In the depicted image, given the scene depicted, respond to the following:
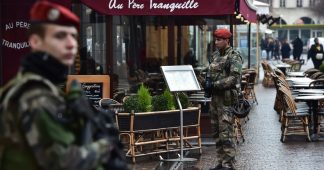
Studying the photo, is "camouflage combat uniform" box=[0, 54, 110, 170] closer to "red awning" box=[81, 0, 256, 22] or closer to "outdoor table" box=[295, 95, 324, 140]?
"red awning" box=[81, 0, 256, 22]

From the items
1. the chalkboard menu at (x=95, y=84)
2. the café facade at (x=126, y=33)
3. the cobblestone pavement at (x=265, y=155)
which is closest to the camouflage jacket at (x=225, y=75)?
the cobblestone pavement at (x=265, y=155)

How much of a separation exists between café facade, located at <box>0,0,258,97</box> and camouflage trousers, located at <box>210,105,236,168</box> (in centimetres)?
257

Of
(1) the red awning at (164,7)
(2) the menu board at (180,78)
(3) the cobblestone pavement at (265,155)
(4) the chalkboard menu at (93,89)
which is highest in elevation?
(1) the red awning at (164,7)

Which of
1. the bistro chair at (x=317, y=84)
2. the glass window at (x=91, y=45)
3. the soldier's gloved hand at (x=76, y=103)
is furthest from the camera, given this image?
the bistro chair at (x=317, y=84)

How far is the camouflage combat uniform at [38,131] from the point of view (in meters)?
3.46

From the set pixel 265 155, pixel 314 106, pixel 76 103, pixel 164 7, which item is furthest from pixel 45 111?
pixel 314 106

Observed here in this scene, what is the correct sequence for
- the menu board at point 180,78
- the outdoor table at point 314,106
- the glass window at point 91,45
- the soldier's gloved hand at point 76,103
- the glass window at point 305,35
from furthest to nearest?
the glass window at point 305,35 → the glass window at point 91,45 → the outdoor table at point 314,106 → the menu board at point 180,78 → the soldier's gloved hand at point 76,103

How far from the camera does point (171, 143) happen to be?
11359 mm

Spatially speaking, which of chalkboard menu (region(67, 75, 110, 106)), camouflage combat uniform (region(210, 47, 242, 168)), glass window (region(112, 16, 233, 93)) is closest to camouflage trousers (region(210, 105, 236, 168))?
camouflage combat uniform (region(210, 47, 242, 168))

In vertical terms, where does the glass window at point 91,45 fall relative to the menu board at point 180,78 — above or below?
above

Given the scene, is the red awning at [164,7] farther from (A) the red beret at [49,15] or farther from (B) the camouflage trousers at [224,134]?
(A) the red beret at [49,15]

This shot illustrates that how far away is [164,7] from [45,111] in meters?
8.80

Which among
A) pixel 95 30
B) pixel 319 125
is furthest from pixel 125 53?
pixel 319 125

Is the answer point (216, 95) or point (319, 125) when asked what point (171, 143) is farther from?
point (319, 125)
